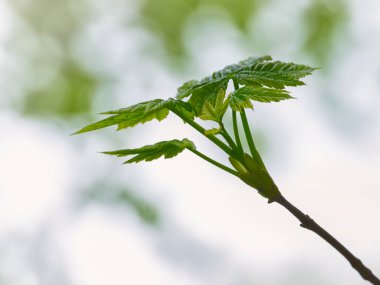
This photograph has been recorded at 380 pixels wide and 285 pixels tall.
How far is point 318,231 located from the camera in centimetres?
151

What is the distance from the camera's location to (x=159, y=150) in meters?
1.81

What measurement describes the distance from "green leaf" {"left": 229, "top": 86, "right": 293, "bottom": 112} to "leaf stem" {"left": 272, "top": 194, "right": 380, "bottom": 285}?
362mm

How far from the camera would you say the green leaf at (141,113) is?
1.80 metres

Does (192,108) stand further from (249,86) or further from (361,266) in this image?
(361,266)

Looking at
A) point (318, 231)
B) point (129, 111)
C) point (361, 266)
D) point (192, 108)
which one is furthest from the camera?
point (192, 108)

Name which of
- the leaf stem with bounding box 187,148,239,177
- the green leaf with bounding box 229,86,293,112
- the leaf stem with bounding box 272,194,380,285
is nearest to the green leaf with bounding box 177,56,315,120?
the green leaf with bounding box 229,86,293,112

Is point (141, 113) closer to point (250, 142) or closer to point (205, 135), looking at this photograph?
point (205, 135)

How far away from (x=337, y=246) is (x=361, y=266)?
0.08 metres

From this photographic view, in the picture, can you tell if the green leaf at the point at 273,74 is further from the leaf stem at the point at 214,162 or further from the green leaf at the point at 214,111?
the leaf stem at the point at 214,162

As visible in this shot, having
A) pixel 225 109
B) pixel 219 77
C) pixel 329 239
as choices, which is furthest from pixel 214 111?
pixel 329 239

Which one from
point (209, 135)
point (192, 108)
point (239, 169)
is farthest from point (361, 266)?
point (192, 108)

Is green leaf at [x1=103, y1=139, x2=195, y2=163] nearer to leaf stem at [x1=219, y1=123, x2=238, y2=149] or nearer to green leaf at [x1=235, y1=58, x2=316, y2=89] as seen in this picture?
leaf stem at [x1=219, y1=123, x2=238, y2=149]

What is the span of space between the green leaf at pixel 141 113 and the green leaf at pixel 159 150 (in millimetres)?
106

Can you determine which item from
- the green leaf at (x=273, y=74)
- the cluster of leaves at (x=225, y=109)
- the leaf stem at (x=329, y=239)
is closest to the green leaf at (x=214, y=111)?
the cluster of leaves at (x=225, y=109)
